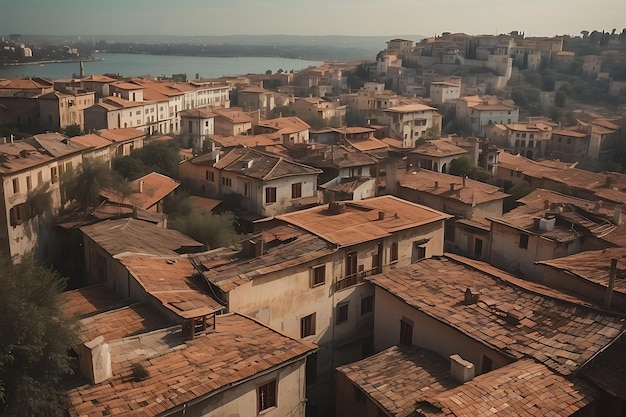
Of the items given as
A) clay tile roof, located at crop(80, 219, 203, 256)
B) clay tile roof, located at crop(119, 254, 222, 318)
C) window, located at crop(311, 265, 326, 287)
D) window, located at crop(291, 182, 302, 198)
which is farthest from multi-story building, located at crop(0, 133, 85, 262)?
window, located at crop(311, 265, 326, 287)

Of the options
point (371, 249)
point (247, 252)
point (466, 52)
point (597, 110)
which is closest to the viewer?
point (247, 252)

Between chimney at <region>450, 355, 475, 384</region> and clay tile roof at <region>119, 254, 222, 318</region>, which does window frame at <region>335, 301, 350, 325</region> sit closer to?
clay tile roof at <region>119, 254, 222, 318</region>

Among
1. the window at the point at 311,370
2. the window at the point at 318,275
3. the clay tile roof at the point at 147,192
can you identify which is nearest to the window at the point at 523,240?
the window at the point at 318,275

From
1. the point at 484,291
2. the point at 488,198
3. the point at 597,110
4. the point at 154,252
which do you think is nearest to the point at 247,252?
the point at 154,252

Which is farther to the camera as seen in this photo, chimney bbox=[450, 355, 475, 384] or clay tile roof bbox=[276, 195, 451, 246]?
clay tile roof bbox=[276, 195, 451, 246]

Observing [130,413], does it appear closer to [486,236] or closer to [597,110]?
[486,236]
